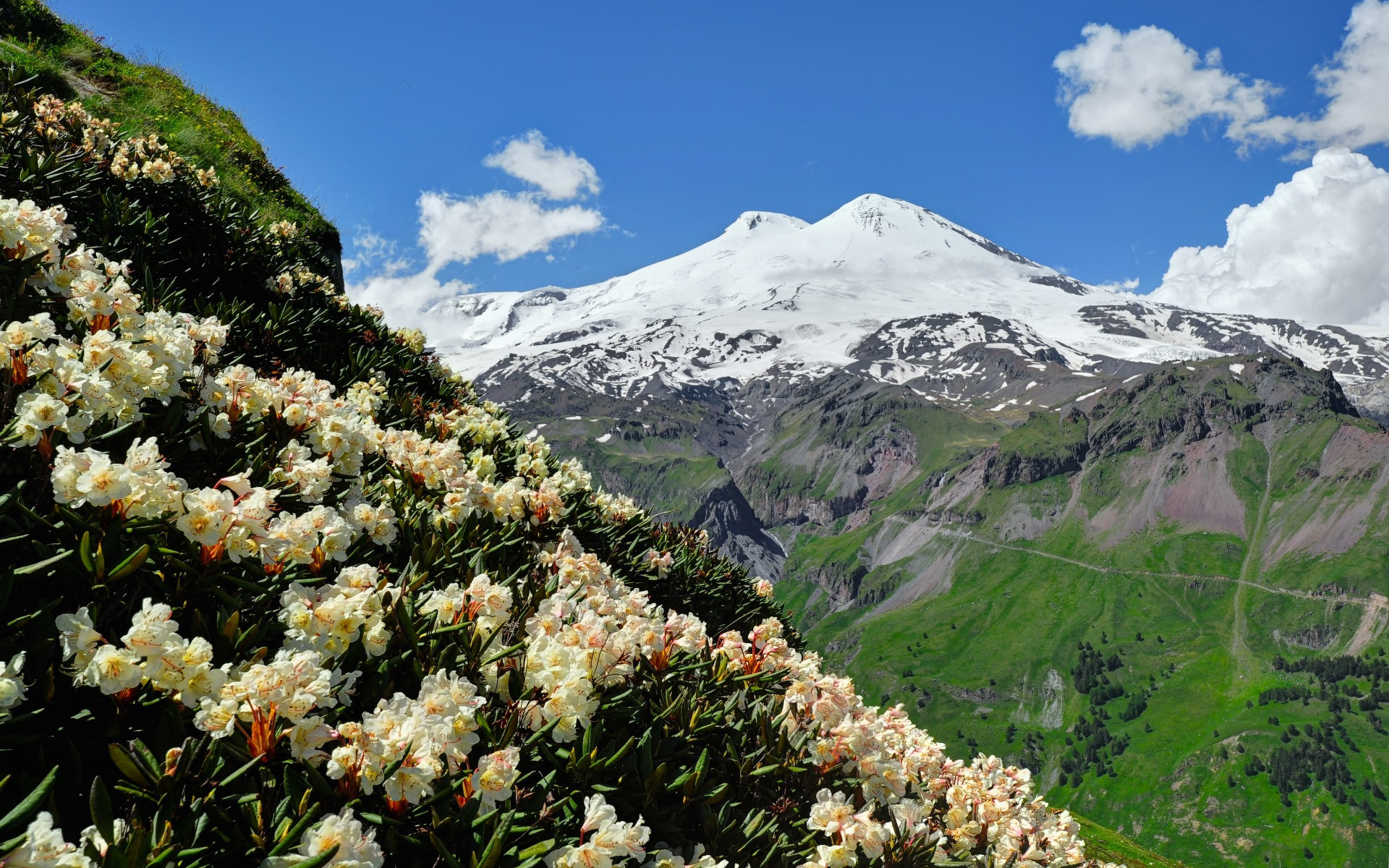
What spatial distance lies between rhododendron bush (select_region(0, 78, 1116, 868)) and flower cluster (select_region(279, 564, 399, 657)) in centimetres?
1

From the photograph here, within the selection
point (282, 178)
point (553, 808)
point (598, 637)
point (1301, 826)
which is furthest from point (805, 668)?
point (1301, 826)

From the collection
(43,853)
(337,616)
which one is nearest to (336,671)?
(337,616)

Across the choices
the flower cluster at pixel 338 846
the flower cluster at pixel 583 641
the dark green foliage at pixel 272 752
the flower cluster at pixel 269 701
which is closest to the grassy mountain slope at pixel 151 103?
the dark green foliage at pixel 272 752

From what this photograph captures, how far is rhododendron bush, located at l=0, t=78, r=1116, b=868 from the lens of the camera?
2.85m

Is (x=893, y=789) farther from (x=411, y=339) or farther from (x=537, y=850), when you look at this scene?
(x=411, y=339)

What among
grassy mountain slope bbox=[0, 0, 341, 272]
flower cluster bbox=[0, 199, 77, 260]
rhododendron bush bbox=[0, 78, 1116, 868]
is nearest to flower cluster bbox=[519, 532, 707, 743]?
rhododendron bush bbox=[0, 78, 1116, 868]

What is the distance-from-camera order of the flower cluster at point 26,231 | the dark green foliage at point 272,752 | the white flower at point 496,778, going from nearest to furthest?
the dark green foliage at point 272,752
the white flower at point 496,778
the flower cluster at point 26,231

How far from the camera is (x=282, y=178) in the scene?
2027 centimetres

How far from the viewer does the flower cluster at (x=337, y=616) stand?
11.5 ft

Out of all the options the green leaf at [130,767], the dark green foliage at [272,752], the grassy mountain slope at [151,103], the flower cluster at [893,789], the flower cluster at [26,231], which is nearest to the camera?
the green leaf at [130,767]

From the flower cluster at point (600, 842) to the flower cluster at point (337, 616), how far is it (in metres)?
1.28

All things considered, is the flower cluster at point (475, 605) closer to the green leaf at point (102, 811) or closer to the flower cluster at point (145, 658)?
the flower cluster at point (145, 658)

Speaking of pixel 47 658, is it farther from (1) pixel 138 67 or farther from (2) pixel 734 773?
(1) pixel 138 67

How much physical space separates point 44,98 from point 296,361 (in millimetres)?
4571
